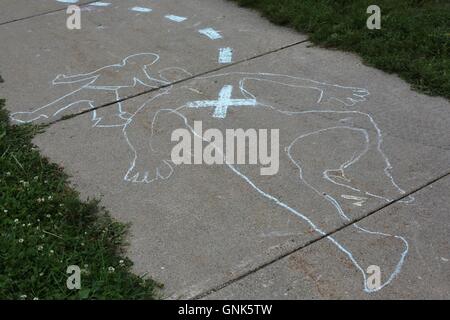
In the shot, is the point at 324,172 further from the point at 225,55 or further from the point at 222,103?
the point at 225,55

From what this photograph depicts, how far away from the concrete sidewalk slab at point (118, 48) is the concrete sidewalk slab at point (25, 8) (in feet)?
0.72

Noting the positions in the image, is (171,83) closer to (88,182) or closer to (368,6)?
(88,182)

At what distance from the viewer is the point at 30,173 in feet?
11.7

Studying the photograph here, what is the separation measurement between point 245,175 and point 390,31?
7.67 feet

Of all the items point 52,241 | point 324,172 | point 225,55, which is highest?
point 225,55

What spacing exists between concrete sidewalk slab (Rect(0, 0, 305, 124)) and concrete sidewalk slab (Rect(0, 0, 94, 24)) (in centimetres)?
22

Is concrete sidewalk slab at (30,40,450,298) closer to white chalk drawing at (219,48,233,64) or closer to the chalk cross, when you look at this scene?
the chalk cross

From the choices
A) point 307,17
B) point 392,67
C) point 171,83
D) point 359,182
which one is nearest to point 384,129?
point 359,182

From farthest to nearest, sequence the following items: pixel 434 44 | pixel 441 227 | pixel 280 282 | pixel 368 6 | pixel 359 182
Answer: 1. pixel 368 6
2. pixel 434 44
3. pixel 359 182
4. pixel 441 227
5. pixel 280 282

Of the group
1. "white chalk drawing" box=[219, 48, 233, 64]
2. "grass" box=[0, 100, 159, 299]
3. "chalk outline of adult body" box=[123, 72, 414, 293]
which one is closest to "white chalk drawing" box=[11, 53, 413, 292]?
"chalk outline of adult body" box=[123, 72, 414, 293]

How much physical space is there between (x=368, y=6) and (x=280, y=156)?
251 cm

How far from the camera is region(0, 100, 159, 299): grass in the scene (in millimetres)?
2672

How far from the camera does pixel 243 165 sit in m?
3.60

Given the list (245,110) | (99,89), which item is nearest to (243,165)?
(245,110)
